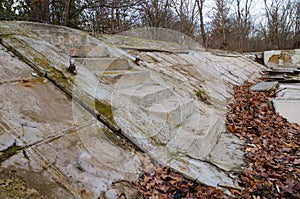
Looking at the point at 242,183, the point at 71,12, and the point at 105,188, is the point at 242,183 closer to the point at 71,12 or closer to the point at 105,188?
the point at 105,188

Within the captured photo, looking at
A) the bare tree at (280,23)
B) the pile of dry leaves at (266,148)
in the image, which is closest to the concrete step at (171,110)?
the pile of dry leaves at (266,148)

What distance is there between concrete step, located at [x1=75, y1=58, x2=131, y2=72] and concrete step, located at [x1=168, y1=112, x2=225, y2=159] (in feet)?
4.03

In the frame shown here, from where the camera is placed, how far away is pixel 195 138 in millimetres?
1909

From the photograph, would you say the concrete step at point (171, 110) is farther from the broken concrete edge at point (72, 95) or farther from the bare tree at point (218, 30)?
the bare tree at point (218, 30)

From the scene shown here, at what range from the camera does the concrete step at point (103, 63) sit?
2590mm

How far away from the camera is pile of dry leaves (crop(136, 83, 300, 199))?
1.44 m

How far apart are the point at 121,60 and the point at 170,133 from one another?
1.39 meters

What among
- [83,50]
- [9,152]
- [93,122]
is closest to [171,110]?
[93,122]

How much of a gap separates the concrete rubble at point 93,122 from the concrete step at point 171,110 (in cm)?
1

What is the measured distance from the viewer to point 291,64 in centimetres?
849

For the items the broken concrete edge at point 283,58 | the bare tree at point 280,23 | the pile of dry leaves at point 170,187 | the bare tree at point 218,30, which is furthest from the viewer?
the bare tree at point 280,23

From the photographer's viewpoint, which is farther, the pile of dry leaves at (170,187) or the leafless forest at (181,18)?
the leafless forest at (181,18)

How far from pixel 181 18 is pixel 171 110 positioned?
25.3ft

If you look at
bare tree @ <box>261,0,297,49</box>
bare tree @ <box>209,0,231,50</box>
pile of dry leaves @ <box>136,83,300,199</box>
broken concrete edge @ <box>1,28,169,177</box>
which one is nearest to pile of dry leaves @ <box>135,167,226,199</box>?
pile of dry leaves @ <box>136,83,300,199</box>
